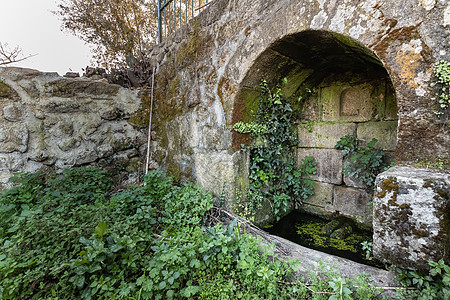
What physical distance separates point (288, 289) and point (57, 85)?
3.25 metres

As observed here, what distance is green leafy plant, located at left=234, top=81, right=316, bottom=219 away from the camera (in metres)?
2.15

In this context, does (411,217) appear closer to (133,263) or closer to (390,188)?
(390,188)

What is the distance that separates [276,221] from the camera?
241 cm

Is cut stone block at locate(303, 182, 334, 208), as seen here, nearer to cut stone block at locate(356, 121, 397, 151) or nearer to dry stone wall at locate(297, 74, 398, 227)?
dry stone wall at locate(297, 74, 398, 227)

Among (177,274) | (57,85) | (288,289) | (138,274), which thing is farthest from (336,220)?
(57,85)

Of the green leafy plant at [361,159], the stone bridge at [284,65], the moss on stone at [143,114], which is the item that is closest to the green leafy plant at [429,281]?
the stone bridge at [284,65]

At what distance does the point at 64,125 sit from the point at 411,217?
3.36 metres

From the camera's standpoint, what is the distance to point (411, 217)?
987 mm

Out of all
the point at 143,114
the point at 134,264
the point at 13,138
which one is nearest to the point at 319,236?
the point at 134,264

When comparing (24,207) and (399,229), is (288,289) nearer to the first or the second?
(399,229)

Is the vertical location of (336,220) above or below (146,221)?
below

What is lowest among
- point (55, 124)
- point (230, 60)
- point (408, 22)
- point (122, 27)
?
point (55, 124)

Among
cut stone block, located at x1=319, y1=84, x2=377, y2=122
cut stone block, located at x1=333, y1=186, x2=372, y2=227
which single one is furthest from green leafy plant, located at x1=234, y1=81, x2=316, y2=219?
cut stone block, located at x1=319, y1=84, x2=377, y2=122

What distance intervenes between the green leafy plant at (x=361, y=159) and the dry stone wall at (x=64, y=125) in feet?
8.88
